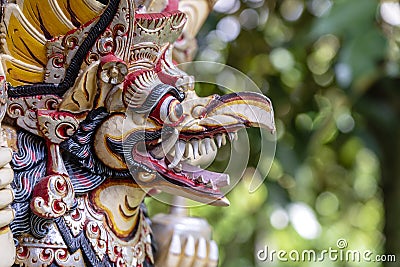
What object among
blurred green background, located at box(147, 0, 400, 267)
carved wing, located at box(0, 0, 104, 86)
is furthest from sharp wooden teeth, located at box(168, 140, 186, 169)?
blurred green background, located at box(147, 0, 400, 267)

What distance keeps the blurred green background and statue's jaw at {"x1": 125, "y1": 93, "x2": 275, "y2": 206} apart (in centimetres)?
50

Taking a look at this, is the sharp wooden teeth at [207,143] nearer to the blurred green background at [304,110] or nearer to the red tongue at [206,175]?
the red tongue at [206,175]

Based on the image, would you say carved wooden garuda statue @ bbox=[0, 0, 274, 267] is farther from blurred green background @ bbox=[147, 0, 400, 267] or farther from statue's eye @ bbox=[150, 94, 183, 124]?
→ blurred green background @ bbox=[147, 0, 400, 267]

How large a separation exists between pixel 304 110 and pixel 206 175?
75cm

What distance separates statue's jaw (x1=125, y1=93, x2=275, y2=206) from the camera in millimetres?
489

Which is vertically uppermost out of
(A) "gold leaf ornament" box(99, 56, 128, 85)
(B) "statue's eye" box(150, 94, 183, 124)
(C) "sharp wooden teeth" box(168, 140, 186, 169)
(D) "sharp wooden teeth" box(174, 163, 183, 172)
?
(A) "gold leaf ornament" box(99, 56, 128, 85)

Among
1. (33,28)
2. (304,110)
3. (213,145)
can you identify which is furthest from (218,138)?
(304,110)

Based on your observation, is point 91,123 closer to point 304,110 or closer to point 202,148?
point 202,148

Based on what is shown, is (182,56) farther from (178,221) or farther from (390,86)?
(390,86)

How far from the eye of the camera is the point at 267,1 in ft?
4.14

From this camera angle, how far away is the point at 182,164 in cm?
52

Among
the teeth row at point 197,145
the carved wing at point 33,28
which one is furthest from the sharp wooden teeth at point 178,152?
the carved wing at point 33,28

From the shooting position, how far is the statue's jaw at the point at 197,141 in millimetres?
489

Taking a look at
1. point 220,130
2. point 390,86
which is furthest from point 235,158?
point 390,86
